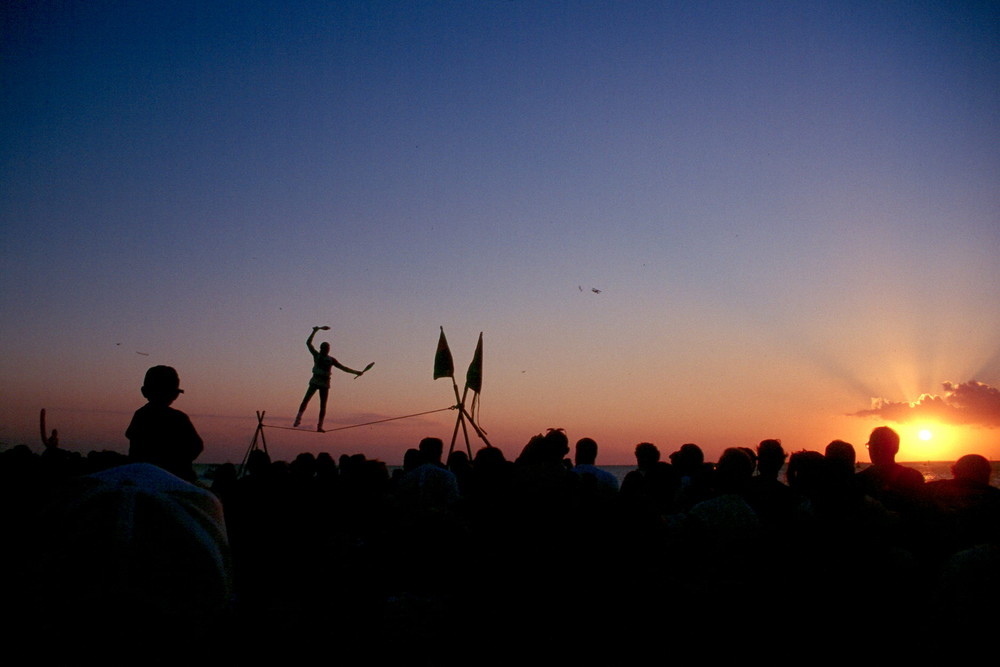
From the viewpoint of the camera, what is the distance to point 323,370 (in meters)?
15.6

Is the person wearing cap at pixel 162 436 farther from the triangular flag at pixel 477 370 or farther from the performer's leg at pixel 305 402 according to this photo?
the performer's leg at pixel 305 402

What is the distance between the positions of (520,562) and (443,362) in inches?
373

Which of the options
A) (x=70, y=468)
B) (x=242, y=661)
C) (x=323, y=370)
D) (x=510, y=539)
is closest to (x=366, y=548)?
(x=242, y=661)

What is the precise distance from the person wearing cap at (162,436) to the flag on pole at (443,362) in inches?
367

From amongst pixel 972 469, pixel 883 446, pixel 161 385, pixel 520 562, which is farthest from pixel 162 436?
pixel 972 469

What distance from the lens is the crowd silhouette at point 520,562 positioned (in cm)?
235

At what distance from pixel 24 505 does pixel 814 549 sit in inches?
214

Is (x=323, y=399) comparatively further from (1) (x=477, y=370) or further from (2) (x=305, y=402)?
(1) (x=477, y=370)

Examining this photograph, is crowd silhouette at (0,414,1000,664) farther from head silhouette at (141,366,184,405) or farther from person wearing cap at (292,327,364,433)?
person wearing cap at (292,327,364,433)

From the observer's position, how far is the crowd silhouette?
2.35 m

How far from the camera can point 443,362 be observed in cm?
1335

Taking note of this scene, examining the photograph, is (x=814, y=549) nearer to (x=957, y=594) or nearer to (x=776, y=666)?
(x=776, y=666)

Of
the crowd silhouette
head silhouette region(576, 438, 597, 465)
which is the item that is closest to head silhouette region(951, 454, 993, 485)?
the crowd silhouette

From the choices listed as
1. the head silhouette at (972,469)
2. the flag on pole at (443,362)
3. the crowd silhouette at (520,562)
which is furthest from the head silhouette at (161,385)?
the flag on pole at (443,362)
